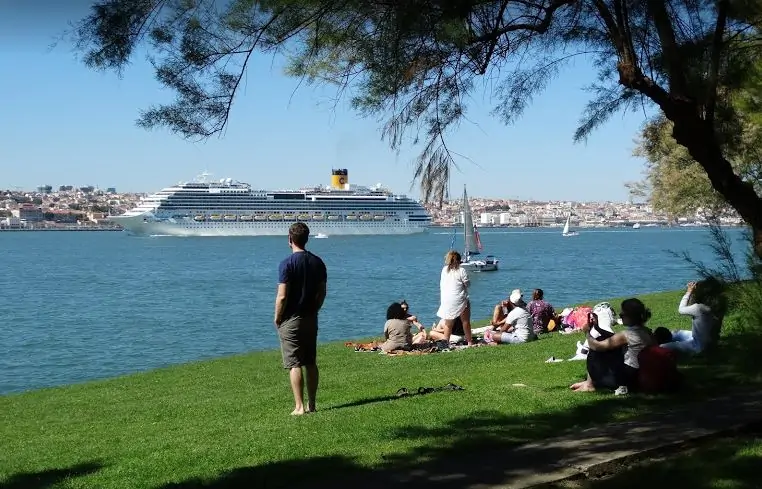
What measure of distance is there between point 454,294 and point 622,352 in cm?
462

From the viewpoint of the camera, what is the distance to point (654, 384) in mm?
6109

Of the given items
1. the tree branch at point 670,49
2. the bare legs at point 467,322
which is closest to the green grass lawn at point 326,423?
the bare legs at point 467,322

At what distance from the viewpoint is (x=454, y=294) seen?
10953 mm

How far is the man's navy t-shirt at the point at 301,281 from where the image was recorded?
6094mm

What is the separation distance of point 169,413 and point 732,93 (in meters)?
5.33

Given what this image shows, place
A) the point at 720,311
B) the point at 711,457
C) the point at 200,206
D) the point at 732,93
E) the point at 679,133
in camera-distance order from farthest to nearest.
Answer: the point at 200,206 → the point at 732,93 → the point at 679,133 → the point at 720,311 → the point at 711,457

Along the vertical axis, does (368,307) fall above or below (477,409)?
below

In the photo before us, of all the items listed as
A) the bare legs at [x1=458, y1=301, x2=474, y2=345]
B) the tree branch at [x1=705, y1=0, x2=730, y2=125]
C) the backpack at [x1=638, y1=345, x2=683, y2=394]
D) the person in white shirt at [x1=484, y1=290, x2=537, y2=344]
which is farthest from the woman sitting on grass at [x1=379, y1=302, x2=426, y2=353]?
the tree branch at [x1=705, y1=0, x2=730, y2=125]

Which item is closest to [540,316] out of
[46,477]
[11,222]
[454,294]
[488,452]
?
[454,294]

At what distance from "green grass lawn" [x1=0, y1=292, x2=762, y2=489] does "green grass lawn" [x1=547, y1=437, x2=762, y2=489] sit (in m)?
0.49

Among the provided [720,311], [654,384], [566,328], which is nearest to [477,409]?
[654,384]

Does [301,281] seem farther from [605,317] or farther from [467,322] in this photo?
[467,322]

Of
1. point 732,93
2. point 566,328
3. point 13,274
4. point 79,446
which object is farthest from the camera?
point 13,274

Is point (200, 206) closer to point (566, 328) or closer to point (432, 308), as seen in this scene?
point (432, 308)
